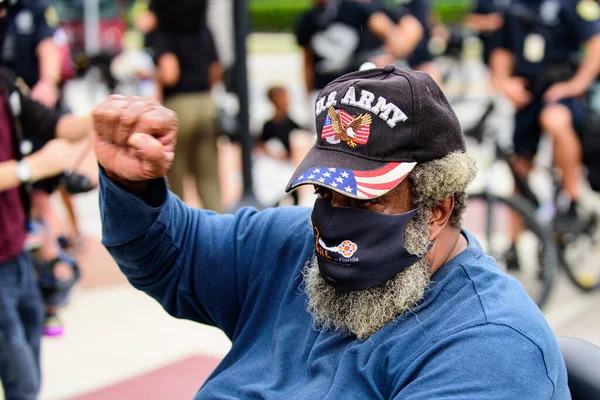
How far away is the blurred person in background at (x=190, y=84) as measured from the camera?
596 cm

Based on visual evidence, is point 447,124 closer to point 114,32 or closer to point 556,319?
point 556,319

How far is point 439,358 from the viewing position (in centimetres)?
160

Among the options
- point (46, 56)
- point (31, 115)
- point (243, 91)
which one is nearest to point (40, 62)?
point (46, 56)

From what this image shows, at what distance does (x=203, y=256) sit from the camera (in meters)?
2.11

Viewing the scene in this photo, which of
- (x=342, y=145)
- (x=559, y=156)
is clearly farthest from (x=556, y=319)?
(x=342, y=145)

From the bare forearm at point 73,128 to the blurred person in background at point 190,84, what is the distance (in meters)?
3.00

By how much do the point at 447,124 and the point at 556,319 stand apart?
11.6 ft

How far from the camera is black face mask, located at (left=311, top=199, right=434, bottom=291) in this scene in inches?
69.9

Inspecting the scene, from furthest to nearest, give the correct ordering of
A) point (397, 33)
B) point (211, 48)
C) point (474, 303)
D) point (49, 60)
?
point (397, 33), point (211, 48), point (49, 60), point (474, 303)

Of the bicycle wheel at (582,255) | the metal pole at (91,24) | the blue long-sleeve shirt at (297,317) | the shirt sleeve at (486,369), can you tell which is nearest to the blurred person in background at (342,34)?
the bicycle wheel at (582,255)

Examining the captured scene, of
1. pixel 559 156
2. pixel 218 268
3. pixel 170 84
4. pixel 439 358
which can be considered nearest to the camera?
pixel 439 358

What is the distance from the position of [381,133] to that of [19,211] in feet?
6.24

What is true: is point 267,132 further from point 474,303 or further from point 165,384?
point 474,303

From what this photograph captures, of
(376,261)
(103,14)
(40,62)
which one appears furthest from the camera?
(103,14)
